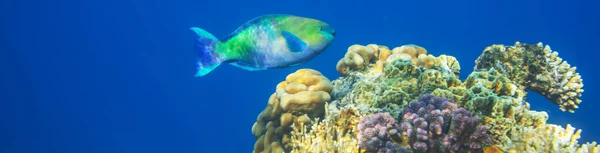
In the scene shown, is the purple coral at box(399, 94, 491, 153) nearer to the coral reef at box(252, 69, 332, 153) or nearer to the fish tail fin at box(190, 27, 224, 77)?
the coral reef at box(252, 69, 332, 153)

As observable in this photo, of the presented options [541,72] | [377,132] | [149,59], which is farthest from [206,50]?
[149,59]

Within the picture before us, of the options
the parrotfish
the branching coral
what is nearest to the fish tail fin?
the parrotfish

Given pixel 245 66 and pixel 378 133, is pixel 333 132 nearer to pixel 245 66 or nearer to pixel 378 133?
pixel 378 133

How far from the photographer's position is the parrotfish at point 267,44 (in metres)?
3.33

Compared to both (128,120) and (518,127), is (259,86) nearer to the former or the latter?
(128,120)

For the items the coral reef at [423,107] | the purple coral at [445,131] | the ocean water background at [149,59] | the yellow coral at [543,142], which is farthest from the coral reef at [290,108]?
the ocean water background at [149,59]

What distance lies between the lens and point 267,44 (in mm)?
3455

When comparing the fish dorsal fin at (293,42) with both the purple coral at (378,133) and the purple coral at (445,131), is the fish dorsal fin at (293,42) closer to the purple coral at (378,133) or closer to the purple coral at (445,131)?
the purple coral at (378,133)

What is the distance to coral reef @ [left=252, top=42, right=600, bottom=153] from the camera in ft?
9.80

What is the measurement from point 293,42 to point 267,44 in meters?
0.28

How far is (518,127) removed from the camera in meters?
3.37

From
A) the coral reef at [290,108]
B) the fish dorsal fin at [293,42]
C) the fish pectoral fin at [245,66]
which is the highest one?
the coral reef at [290,108]

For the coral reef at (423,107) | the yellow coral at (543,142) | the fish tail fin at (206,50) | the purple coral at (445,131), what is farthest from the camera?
the fish tail fin at (206,50)

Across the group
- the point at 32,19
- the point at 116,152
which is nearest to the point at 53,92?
the point at 32,19
